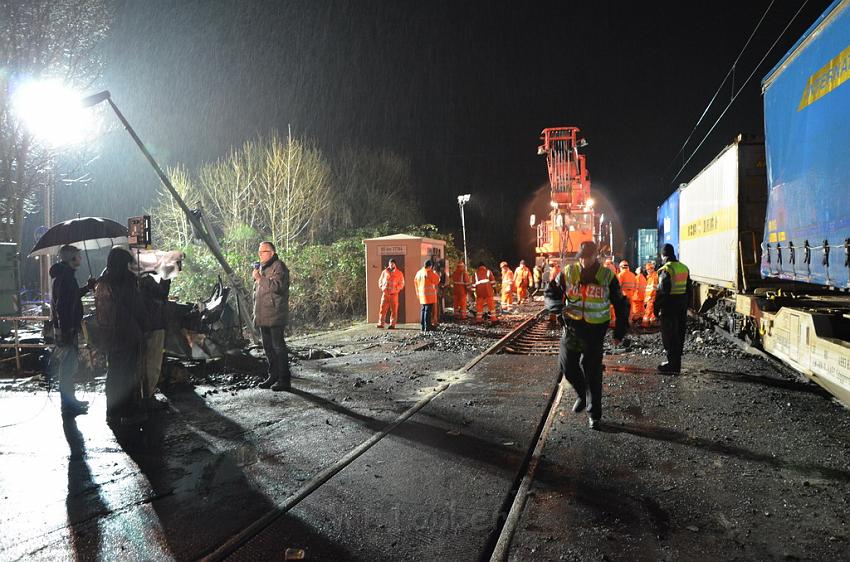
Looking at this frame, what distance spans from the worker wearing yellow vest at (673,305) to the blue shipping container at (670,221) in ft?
29.4

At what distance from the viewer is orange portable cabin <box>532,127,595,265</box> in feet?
76.7

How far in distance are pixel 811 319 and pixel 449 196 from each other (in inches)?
1870

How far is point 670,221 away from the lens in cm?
1811

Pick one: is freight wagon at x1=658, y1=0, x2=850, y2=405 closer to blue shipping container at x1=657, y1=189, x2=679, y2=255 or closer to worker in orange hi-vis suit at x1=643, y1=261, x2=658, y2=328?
worker in orange hi-vis suit at x1=643, y1=261, x2=658, y2=328

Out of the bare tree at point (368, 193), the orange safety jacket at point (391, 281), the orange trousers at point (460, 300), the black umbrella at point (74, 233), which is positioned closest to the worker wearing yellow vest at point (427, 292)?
the orange safety jacket at point (391, 281)

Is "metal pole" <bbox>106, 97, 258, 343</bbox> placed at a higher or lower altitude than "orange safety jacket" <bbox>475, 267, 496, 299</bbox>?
higher

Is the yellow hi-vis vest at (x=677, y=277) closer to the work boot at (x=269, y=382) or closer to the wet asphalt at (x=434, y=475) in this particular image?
the wet asphalt at (x=434, y=475)

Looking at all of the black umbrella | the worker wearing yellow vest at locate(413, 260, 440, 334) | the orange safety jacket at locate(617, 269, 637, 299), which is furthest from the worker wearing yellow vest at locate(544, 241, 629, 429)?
the orange safety jacket at locate(617, 269, 637, 299)

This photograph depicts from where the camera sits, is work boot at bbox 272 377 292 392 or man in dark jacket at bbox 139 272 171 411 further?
work boot at bbox 272 377 292 392

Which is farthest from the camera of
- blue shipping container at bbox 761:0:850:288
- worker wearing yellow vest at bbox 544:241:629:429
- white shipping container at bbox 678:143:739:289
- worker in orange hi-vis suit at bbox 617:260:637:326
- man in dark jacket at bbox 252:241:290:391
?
worker in orange hi-vis suit at bbox 617:260:637:326

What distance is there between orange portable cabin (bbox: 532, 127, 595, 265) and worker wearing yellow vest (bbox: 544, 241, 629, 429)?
16.8 metres

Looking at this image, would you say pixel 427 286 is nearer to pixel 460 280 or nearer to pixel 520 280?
pixel 460 280

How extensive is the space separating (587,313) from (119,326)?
15.3 feet

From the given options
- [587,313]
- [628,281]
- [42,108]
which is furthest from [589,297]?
[42,108]
